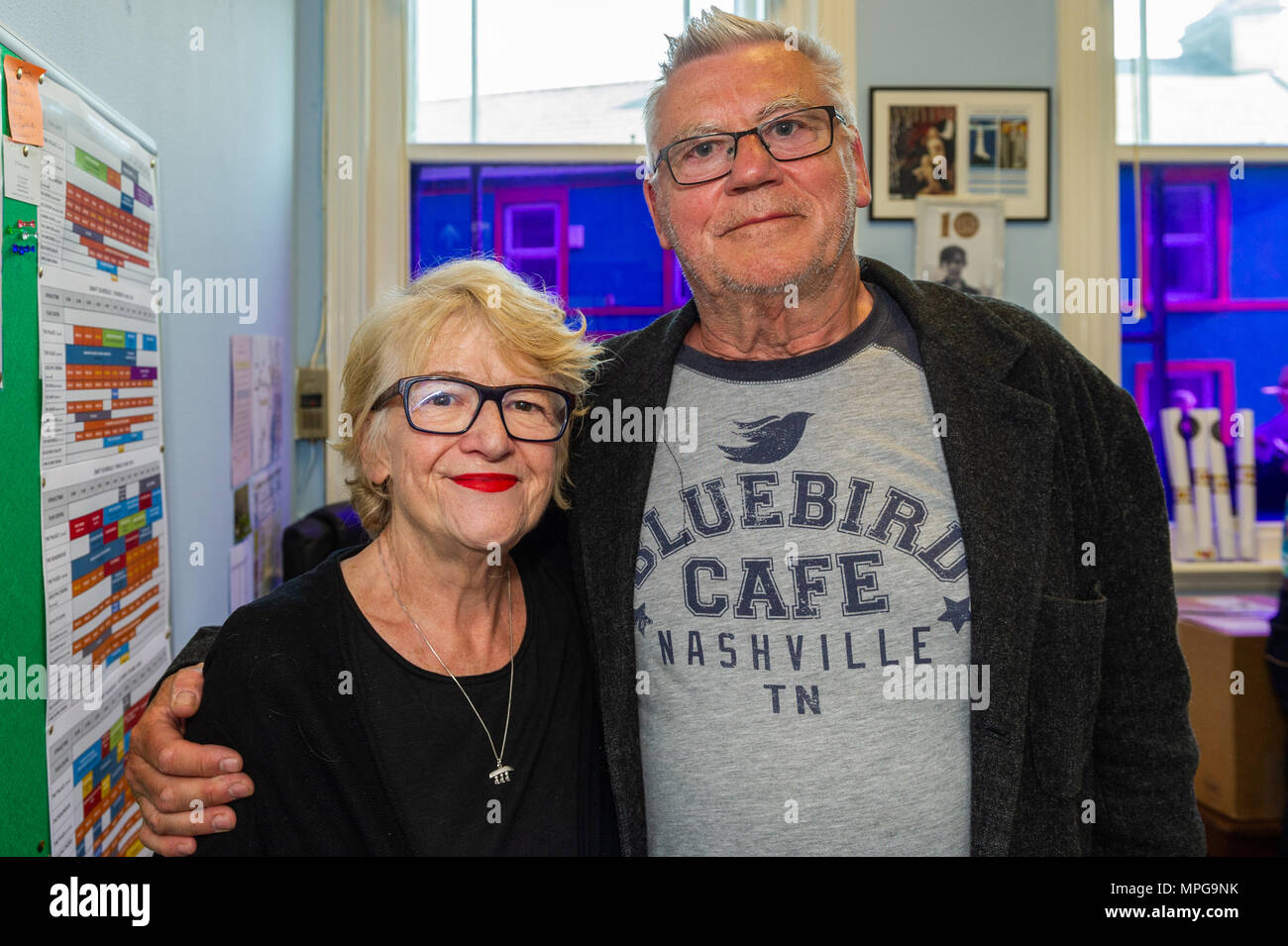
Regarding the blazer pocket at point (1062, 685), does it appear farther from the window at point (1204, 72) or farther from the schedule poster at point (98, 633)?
the window at point (1204, 72)

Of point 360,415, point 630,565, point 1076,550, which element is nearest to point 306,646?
point 360,415

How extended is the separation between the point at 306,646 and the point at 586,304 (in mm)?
2121

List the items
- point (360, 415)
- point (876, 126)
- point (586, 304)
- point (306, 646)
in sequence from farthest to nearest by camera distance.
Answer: point (586, 304) → point (876, 126) → point (360, 415) → point (306, 646)

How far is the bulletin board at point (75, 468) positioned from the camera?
991mm

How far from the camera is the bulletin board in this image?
991 mm

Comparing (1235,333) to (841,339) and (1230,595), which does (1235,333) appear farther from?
(841,339)

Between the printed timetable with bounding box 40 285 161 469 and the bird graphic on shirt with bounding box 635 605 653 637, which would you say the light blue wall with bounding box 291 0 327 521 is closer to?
the printed timetable with bounding box 40 285 161 469

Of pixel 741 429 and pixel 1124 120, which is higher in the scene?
pixel 1124 120

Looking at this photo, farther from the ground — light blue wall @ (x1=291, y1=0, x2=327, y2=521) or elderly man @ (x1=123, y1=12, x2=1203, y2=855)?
light blue wall @ (x1=291, y1=0, x2=327, y2=521)

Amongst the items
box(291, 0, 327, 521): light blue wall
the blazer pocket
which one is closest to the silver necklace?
the blazer pocket

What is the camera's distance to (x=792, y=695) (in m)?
1.11

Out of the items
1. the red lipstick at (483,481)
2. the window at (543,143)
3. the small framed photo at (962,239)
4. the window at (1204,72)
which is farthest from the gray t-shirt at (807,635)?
the window at (1204,72)

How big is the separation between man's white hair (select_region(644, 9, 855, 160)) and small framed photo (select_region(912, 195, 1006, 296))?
4.98ft

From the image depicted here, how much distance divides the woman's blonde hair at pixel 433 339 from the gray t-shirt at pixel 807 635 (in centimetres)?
26
